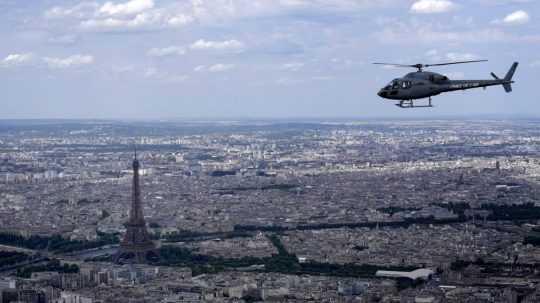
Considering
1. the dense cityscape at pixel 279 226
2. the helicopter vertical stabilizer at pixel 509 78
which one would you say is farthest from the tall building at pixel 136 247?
the helicopter vertical stabilizer at pixel 509 78

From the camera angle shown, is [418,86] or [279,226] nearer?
[418,86]

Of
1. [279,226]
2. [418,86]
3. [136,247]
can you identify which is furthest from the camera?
[279,226]

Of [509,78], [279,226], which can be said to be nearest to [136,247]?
[279,226]

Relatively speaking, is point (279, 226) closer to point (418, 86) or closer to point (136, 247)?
point (136, 247)

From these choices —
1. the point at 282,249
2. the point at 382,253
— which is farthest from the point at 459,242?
the point at 282,249

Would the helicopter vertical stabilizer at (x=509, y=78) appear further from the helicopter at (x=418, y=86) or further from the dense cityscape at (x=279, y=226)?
the dense cityscape at (x=279, y=226)

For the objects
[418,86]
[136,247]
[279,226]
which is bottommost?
[279,226]
